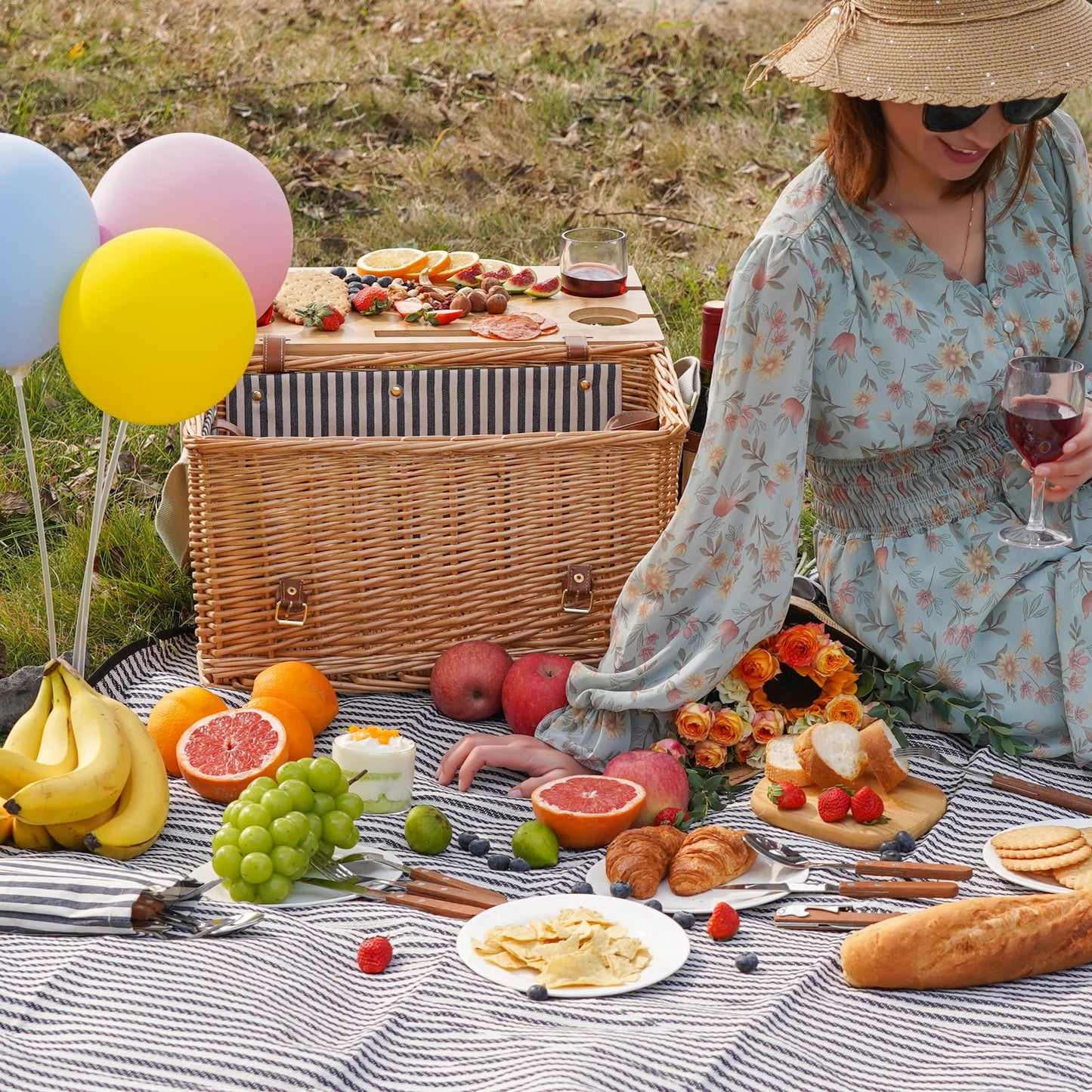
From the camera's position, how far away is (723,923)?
2.68 meters

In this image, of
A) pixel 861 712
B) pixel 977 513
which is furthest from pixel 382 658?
pixel 977 513

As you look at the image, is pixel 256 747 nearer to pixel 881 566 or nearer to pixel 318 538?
pixel 318 538

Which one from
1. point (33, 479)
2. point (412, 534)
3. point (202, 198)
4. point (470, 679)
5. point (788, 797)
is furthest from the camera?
point (412, 534)

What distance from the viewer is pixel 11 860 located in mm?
2768

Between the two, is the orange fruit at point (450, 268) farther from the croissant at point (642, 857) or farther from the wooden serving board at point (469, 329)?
the croissant at point (642, 857)

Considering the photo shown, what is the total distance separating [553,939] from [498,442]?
5.15 feet

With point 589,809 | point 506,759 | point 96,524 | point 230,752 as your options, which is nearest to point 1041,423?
point 589,809

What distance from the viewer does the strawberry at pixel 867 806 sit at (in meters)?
3.07

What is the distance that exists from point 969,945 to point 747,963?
39 cm

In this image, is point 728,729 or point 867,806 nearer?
point 867,806

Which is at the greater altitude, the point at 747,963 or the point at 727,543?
the point at 727,543

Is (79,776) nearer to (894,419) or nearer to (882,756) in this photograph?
(882,756)

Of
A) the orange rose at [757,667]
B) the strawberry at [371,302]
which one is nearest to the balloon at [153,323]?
the strawberry at [371,302]

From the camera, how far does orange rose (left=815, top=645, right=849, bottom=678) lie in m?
3.44
